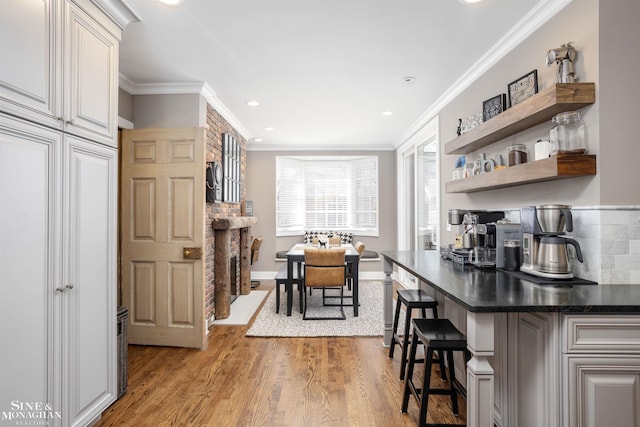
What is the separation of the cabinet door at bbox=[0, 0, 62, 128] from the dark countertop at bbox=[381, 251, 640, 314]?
2162mm

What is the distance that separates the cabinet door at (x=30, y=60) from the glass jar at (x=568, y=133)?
274 centimetres

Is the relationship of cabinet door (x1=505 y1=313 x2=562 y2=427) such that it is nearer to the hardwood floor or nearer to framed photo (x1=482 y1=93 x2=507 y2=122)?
the hardwood floor

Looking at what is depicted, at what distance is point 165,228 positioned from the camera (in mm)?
3121

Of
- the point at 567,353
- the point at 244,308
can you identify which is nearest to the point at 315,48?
the point at 567,353

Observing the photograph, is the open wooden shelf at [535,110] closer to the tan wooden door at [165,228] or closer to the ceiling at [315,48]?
the ceiling at [315,48]

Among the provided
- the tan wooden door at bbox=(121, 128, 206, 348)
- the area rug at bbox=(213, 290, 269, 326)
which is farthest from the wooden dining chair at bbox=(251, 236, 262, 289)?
the tan wooden door at bbox=(121, 128, 206, 348)

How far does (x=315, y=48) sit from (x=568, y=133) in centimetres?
188

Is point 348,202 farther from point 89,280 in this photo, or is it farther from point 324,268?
point 89,280

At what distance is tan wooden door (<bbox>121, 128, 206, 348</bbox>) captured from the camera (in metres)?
3.12

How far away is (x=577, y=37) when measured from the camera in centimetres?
192

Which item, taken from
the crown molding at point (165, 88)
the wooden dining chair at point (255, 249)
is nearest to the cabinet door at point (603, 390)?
the crown molding at point (165, 88)

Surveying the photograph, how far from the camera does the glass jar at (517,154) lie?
2.31 meters

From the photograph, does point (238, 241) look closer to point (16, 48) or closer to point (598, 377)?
point (16, 48)

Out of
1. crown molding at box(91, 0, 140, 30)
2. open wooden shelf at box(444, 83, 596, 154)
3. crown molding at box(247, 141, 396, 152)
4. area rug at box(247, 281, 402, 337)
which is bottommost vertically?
area rug at box(247, 281, 402, 337)
